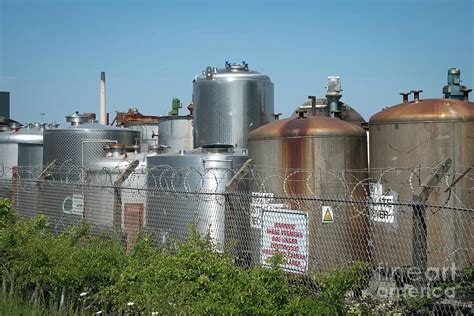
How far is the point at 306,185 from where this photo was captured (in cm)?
909

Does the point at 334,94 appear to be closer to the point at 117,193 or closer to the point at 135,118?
the point at 117,193

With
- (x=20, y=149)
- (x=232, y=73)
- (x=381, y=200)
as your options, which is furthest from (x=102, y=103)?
(x=381, y=200)

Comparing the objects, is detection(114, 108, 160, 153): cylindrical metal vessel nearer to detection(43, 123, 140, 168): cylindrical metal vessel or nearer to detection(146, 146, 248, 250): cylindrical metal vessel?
detection(43, 123, 140, 168): cylindrical metal vessel

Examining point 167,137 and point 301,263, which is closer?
point 301,263

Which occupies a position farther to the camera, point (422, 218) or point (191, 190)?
point (191, 190)

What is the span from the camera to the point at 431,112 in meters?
8.64

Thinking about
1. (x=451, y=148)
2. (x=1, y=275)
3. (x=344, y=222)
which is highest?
(x=451, y=148)

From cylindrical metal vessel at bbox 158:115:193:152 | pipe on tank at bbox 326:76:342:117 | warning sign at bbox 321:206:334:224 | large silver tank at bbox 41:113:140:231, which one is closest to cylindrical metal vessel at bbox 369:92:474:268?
warning sign at bbox 321:206:334:224

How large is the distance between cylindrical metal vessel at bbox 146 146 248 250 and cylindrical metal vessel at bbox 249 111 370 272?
0.69 metres

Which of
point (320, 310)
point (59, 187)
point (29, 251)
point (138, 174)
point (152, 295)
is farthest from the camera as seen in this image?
point (59, 187)

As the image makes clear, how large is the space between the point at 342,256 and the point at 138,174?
484cm

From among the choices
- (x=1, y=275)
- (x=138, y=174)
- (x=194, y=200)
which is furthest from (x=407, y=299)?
(x=138, y=174)

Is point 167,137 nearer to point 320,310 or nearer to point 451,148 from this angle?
point 451,148

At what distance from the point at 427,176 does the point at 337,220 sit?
1.31m
